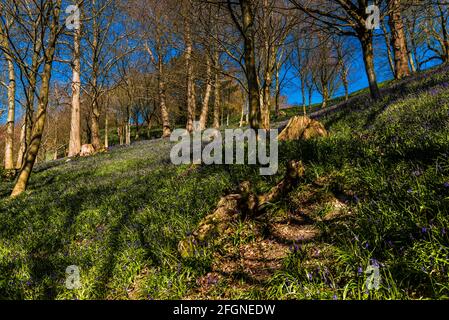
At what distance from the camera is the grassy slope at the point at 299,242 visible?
99.3 inches

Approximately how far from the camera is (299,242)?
3484mm

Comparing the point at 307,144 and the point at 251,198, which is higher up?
the point at 307,144

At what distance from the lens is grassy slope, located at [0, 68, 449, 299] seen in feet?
8.28

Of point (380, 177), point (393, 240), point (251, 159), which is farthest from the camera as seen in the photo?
point (251, 159)

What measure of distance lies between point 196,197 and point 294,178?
2.17m

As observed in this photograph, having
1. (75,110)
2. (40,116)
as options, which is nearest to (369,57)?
(40,116)

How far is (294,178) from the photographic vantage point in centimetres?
468

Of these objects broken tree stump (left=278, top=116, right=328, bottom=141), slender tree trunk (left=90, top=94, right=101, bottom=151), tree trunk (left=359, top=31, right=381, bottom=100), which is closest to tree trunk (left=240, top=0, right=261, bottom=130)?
broken tree stump (left=278, top=116, right=328, bottom=141)

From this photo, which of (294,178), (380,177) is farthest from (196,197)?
(380,177)

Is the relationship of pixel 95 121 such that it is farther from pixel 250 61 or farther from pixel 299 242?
pixel 299 242

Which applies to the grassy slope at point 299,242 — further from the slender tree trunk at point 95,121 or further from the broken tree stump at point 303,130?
the slender tree trunk at point 95,121
